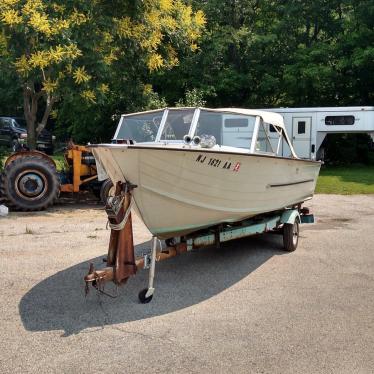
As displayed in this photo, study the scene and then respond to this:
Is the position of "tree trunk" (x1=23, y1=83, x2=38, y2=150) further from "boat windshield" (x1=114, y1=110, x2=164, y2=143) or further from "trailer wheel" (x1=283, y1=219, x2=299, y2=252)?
"trailer wheel" (x1=283, y1=219, x2=299, y2=252)

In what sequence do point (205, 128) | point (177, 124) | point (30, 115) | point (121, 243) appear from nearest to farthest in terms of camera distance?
point (121, 243), point (205, 128), point (177, 124), point (30, 115)

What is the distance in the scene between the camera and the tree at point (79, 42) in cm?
1007

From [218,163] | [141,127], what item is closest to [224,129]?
[218,163]

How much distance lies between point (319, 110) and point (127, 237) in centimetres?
1606

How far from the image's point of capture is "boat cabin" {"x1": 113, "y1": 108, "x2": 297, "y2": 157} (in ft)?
21.2

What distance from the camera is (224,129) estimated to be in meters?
6.51

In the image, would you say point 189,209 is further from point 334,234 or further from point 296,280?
point 334,234

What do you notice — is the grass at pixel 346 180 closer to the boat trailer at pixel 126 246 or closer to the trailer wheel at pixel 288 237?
the trailer wheel at pixel 288 237

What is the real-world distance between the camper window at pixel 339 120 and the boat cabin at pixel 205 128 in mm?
13408

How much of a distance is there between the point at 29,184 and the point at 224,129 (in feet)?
18.7

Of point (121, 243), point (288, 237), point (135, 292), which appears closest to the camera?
point (121, 243)

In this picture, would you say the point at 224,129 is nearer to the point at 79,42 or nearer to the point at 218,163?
the point at 218,163

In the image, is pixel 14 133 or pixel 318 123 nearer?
pixel 318 123

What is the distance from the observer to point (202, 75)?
22.1 metres
